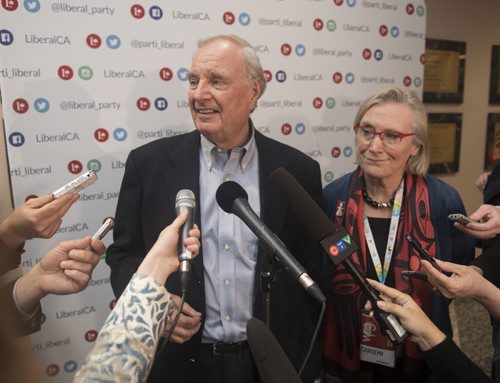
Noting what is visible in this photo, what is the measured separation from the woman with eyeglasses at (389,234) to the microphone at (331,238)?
1.70 feet

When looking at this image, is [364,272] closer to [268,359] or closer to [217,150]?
[217,150]

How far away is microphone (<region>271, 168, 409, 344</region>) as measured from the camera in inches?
39.1

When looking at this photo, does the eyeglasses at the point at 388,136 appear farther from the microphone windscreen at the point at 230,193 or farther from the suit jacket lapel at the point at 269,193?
the microphone windscreen at the point at 230,193

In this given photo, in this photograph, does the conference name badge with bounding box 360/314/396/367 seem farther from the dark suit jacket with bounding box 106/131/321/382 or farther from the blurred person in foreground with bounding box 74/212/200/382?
the blurred person in foreground with bounding box 74/212/200/382

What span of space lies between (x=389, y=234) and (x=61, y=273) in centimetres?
131

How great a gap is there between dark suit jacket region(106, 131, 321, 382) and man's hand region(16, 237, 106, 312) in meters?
0.21

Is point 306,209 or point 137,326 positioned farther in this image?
point 306,209

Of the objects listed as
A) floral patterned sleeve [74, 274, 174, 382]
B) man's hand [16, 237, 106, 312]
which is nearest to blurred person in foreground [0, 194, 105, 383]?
man's hand [16, 237, 106, 312]

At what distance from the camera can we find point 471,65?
436 cm

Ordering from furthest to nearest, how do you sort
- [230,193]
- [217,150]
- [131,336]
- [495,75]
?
[495,75], [217,150], [230,193], [131,336]

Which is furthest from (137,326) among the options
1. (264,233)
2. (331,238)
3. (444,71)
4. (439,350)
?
(444,71)

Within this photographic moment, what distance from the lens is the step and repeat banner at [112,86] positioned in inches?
66.4

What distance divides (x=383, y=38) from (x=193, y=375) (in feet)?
7.28

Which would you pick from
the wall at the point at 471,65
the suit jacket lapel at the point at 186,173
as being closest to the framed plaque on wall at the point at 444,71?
the wall at the point at 471,65
